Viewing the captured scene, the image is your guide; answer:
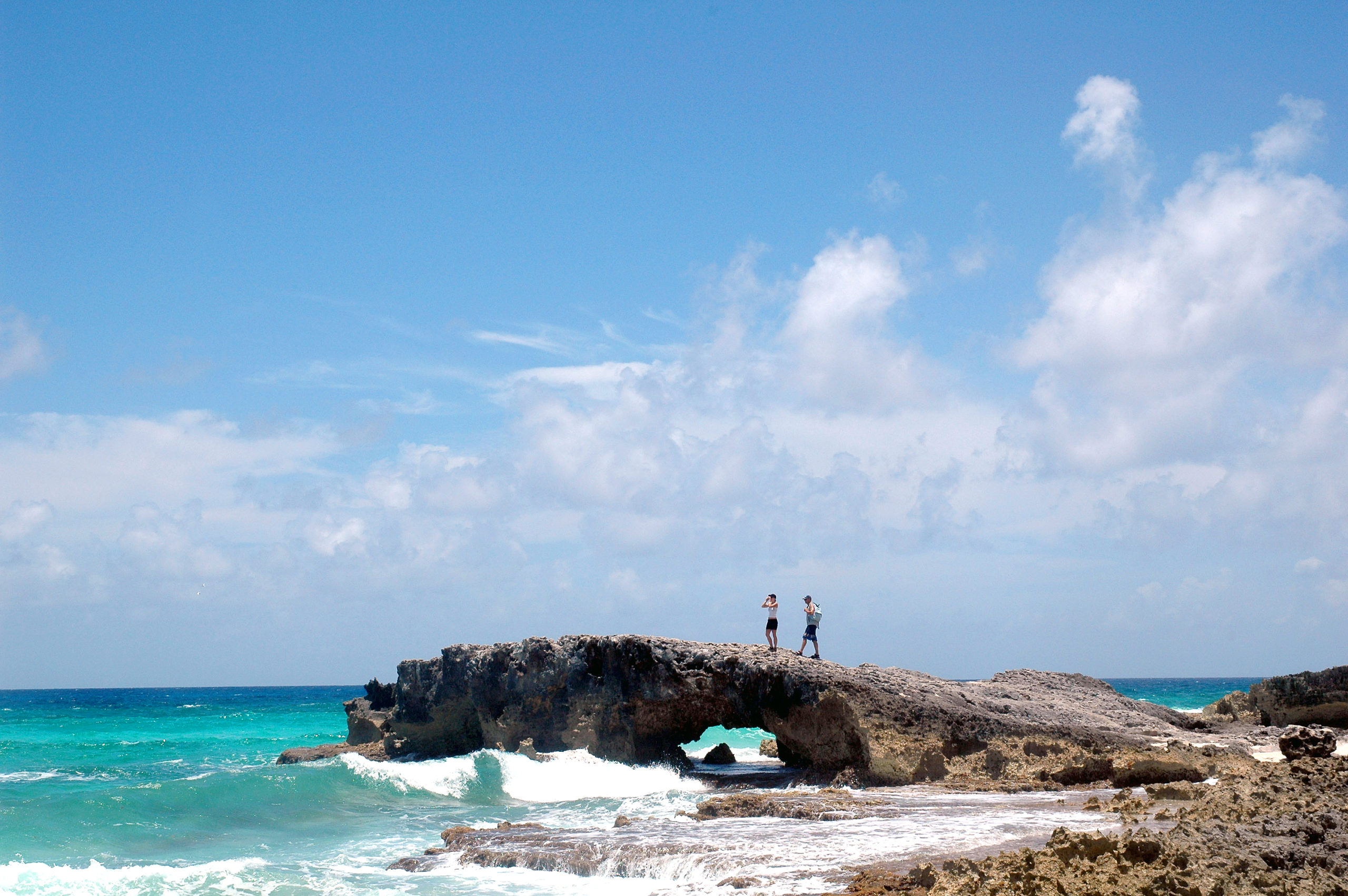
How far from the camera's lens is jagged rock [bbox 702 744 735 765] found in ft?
71.1

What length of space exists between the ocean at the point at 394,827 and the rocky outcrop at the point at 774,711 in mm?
1075

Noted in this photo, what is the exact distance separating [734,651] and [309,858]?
8.88m

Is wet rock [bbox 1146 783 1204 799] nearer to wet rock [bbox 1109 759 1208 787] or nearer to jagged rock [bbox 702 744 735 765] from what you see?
wet rock [bbox 1109 759 1208 787]

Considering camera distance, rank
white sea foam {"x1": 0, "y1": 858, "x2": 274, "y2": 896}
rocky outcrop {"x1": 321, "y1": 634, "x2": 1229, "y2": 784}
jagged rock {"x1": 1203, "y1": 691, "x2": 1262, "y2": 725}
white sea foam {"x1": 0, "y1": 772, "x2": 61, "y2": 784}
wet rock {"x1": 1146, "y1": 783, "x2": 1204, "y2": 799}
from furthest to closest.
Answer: white sea foam {"x1": 0, "y1": 772, "x2": 61, "y2": 784} < jagged rock {"x1": 1203, "y1": 691, "x2": 1262, "y2": 725} < rocky outcrop {"x1": 321, "y1": 634, "x2": 1229, "y2": 784} < white sea foam {"x1": 0, "y1": 858, "x2": 274, "y2": 896} < wet rock {"x1": 1146, "y1": 783, "x2": 1204, "y2": 799}

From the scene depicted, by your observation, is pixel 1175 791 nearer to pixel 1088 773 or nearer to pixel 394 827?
pixel 1088 773

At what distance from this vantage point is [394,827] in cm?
1538

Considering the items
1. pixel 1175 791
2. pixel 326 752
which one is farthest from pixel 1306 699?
pixel 326 752

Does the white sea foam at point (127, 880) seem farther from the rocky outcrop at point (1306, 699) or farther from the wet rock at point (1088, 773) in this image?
the rocky outcrop at point (1306, 699)

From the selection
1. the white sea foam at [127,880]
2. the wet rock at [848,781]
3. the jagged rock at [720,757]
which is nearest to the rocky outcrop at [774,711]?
the wet rock at [848,781]

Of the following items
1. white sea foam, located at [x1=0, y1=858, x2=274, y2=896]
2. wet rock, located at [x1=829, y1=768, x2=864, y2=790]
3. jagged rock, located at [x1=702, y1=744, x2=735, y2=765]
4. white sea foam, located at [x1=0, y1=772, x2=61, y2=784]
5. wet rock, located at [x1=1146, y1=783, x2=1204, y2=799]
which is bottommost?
white sea foam, located at [x1=0, y1=772, x2=61, y2=784]

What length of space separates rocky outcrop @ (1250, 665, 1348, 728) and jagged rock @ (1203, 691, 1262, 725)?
7.2 inches

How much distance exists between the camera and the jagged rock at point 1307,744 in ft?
34.4

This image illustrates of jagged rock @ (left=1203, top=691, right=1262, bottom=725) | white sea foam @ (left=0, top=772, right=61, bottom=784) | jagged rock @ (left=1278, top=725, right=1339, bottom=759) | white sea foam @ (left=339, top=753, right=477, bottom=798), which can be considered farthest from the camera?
white sea foam @ (left=0, top=772, right=61, bottom=784)

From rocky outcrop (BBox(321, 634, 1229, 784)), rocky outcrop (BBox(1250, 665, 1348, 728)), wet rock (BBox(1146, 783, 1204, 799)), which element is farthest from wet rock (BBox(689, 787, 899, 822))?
rocky outcrop (BBox(1250, 665, 1348, 728))
